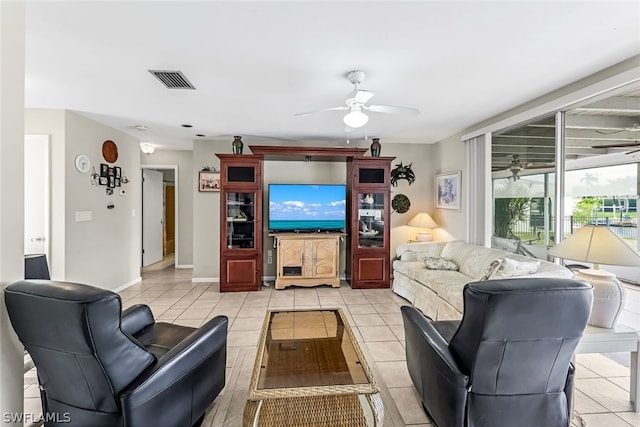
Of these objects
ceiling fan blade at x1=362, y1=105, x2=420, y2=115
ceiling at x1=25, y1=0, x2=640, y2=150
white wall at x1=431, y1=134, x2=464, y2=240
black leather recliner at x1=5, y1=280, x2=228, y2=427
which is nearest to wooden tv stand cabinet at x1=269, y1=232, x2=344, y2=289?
white wall at x1=431, y1=134, x2=464, y2=240

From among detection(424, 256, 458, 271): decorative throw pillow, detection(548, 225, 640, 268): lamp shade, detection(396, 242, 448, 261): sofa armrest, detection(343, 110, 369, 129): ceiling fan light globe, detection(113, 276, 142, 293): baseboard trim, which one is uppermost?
detection(343, 110, 369, 129): ceiling fan light globe

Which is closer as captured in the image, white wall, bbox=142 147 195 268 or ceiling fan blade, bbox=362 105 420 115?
ceiling fan blade, bbox=362 105 420 115

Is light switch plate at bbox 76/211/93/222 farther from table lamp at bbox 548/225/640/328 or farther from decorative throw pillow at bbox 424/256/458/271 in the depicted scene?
table lamp at bbox 548/225/640/328

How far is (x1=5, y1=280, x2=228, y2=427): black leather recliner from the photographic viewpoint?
125 centimetres

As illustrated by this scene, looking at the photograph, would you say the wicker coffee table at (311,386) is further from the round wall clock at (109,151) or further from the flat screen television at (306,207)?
the round wall clock at (109,151)

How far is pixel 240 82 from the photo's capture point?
2.79 metres

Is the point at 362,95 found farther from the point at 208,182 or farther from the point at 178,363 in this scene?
the point at 208,182

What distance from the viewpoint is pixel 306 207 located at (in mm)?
4988

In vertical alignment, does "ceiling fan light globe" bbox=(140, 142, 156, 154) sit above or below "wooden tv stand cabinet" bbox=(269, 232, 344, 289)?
above

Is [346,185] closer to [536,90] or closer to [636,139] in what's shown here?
[536,90]

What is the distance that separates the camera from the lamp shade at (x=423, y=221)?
5.14m

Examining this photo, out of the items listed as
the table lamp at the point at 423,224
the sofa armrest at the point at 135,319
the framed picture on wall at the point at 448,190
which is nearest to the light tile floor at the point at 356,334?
the sofa armrest at the point at 135,319

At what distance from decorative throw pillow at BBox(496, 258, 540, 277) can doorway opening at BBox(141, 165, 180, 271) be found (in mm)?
5822

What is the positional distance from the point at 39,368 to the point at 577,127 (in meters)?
4.43
